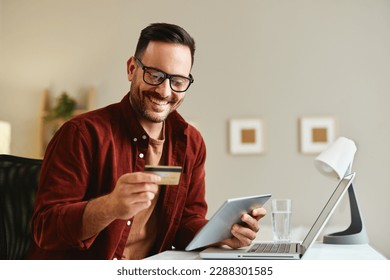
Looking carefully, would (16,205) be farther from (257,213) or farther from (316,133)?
(316,133)

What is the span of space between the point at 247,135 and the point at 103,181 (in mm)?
1370

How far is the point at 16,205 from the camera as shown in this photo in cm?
147

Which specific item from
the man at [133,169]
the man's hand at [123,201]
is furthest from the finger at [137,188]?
the man at [133,169]

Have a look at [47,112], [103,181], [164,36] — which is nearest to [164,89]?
[164,36]

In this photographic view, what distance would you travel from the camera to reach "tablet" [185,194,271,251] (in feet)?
3.38

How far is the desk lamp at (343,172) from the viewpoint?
4.65 feet

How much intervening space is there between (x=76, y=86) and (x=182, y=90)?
1439 mm

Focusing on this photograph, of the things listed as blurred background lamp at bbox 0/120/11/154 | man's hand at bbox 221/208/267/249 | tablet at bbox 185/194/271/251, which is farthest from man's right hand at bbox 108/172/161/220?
blurred background lamp at bbox 0/120/11/154

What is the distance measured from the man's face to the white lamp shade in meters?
0.40

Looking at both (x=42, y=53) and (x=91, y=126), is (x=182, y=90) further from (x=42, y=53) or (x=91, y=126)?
(x=42, y=53)

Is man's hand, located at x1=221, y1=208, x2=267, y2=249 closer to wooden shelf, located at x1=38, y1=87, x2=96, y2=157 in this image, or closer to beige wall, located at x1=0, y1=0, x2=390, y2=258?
beige wall, located at x1=0, y1=0, x2=390, y2=258

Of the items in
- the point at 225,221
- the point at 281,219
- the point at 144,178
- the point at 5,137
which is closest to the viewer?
the point at 144,178

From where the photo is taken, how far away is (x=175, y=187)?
1.36 meters

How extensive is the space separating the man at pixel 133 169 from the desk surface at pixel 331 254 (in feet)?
0.37
